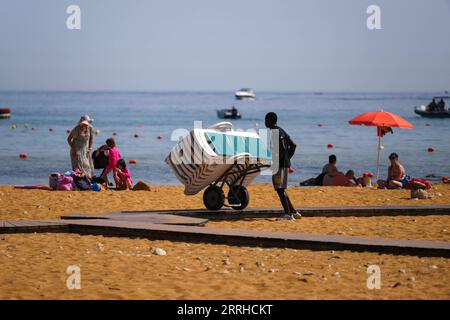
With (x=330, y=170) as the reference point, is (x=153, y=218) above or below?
above

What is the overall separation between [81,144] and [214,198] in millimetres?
5207

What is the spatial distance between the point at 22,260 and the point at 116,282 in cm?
174

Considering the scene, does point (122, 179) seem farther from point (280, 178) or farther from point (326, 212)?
point (280, 178)

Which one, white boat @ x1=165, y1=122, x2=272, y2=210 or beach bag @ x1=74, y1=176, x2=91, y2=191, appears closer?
white boat @ x1=165, y1=122, x2=272, y2=210

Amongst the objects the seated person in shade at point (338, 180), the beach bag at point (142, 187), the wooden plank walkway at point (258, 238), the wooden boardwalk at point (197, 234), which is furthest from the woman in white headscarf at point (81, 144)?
the wooden plank walkway at point (258, 238)

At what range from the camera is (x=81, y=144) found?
60.2 feet

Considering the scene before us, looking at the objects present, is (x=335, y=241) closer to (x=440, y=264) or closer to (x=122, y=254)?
(x=440, y=264)

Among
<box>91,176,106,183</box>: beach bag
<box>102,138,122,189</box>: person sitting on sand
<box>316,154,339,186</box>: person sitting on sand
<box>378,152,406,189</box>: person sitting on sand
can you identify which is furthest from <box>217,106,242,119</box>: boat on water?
<box>91,176,106,183</box>: beach bag

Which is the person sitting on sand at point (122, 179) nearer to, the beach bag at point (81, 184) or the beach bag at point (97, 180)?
the beach bag at point (97, 180)

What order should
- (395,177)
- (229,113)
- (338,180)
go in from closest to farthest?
(395,177), (338,180), (229,113)

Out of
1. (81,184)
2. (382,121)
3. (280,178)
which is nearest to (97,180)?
(81,184)

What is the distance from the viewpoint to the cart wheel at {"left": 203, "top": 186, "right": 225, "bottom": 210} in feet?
46.3

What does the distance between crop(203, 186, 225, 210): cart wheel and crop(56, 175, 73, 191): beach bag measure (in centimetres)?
463

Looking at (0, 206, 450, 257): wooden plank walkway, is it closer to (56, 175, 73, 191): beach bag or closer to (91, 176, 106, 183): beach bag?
(56, 175, 73, 191): beach bag
